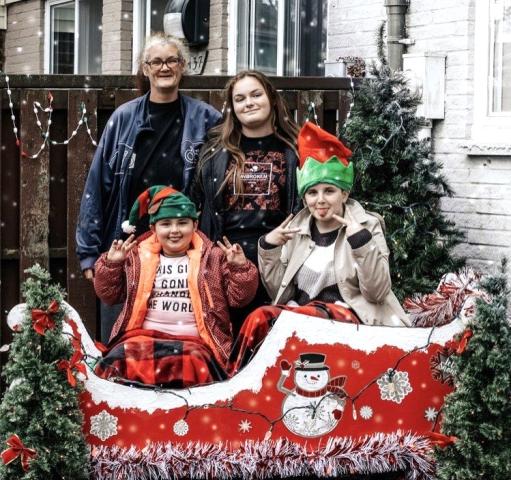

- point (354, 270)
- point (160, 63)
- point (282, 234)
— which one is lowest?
point (354, 270)

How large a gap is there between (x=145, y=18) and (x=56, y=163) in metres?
4.13

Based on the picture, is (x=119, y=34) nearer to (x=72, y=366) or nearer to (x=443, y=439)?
(x=72, y=366)

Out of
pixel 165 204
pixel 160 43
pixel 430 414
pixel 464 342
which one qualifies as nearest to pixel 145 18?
pixel 160 43

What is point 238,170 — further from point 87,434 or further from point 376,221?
point 87,434

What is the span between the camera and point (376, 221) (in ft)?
17.3

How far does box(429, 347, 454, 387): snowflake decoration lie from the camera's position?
4.83 metres

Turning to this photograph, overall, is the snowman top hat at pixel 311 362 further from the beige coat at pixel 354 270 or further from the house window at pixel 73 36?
the house window at pixel 73 36

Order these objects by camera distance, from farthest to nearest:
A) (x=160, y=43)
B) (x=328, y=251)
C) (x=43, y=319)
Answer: (x=160, y=43)
(x=328, y=251)
(x=43, y=319)

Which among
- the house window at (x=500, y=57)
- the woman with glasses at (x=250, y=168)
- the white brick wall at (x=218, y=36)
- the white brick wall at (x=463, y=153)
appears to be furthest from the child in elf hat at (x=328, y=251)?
the white brick wall at (x=218, y=36)

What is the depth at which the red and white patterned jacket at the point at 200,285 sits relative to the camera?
5.20 meters

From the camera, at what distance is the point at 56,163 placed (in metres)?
6.55

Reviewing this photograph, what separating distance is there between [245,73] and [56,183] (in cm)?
151

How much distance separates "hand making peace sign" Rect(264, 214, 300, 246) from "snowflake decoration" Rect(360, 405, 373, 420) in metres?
0.85

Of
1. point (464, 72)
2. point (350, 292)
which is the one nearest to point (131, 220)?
point (350, 292)
